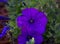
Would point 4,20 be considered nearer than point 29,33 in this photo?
No

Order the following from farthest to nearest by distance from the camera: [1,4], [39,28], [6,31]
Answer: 1. [1,4]
2. [6,31]
3. [39,28]

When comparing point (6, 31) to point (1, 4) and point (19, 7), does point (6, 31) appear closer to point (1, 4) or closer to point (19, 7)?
point (19, 7)

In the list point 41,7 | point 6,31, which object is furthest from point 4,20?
point 41,7
